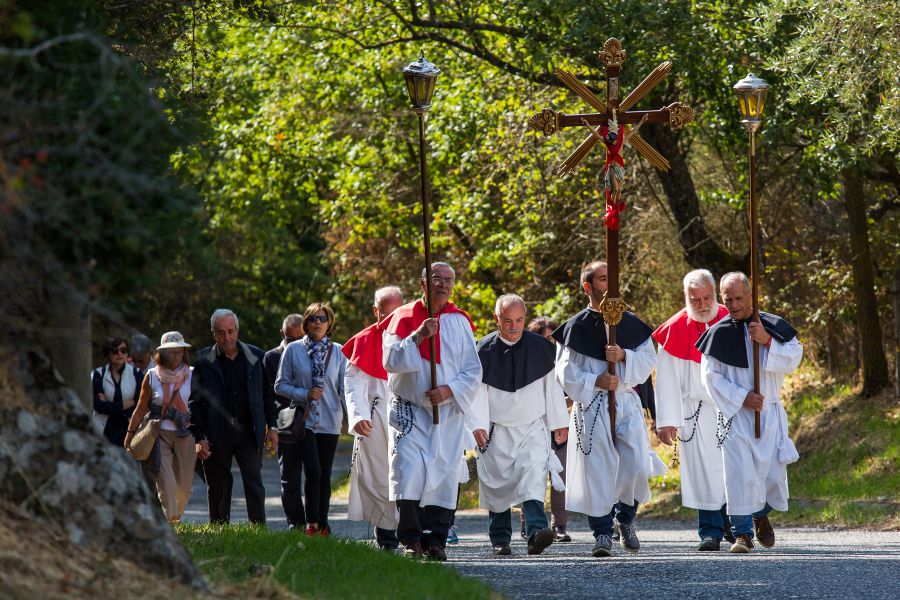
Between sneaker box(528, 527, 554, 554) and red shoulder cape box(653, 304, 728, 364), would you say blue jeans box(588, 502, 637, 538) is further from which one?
red shoulder cape box(653, 304, 728, 364)

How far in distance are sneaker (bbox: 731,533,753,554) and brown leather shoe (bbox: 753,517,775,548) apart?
0.24 metres

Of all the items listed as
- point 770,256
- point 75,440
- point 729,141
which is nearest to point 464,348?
point 75,440

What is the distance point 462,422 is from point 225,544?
8.78ft

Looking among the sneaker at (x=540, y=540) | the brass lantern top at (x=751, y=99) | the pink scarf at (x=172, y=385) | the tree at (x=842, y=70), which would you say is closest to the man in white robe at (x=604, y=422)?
the sneaker at (x=540, y=540)

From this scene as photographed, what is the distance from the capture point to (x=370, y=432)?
12391 millimetres

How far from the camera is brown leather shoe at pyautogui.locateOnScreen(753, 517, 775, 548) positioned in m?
11.9

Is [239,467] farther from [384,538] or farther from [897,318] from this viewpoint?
[897,318]

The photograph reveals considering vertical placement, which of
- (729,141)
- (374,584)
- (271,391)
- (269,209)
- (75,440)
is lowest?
(374,584)

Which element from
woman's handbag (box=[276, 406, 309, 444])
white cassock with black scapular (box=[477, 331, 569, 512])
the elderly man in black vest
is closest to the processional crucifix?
white cassock with black scapular (box=[477, 331, 569, 512])

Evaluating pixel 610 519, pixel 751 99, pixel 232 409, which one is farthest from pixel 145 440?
pixel 751 99

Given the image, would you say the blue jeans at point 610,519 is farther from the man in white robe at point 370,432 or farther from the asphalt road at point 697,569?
the man in white robe at point 370,432

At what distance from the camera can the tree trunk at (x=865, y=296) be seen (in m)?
18.9

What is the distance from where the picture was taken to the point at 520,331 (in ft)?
41.0

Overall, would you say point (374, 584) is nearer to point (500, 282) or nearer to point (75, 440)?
point (75, 440)
